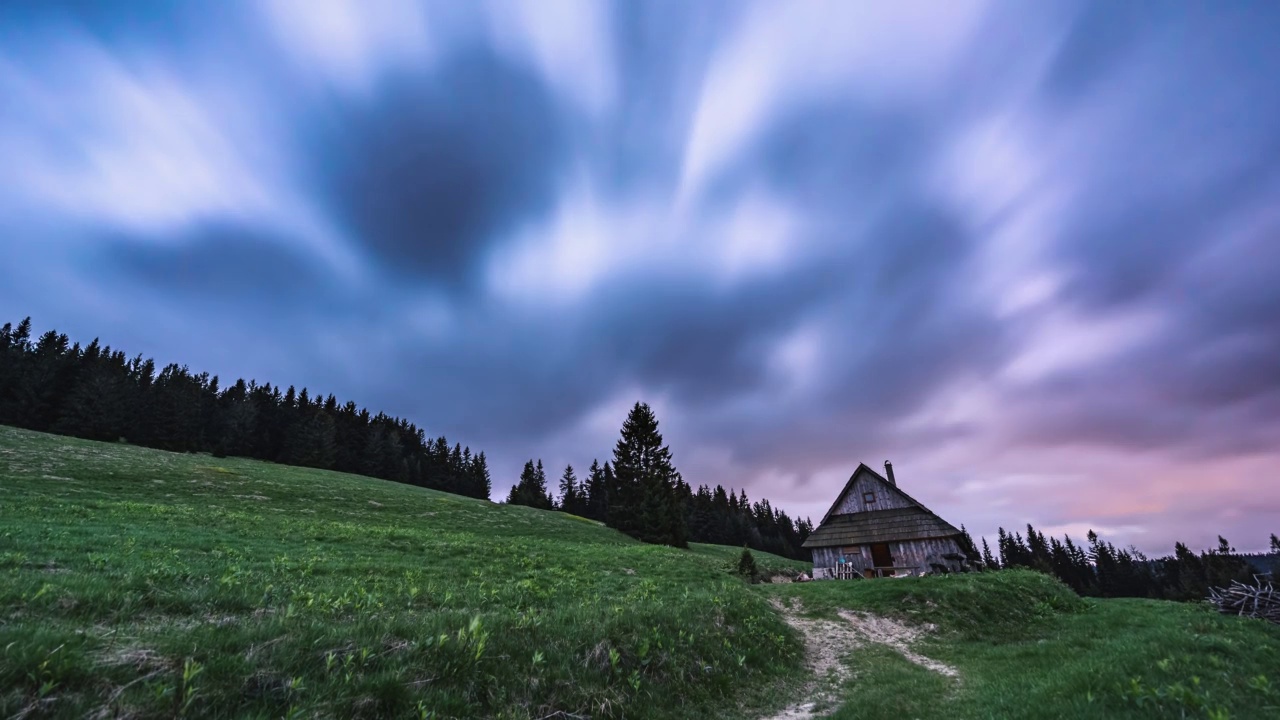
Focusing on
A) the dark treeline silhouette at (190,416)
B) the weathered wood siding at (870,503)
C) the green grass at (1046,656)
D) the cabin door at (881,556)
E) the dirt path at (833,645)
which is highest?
the dark treeline silhouette at (190,416)

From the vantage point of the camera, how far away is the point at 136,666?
202 inches

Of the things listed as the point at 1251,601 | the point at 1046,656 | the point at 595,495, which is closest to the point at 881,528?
the point at 1251,601

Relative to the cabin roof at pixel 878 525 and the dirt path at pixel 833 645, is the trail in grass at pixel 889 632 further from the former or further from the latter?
the cabin roof at pixel 878 525

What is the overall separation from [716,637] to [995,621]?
14294mm

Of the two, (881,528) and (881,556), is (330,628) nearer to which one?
(881,528)

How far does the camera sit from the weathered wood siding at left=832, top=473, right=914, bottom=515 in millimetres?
36281

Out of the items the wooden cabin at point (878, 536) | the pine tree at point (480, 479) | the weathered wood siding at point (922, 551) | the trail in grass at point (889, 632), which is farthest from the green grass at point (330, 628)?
the pine tree at point (480, 479)

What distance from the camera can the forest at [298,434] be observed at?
66.6 meters

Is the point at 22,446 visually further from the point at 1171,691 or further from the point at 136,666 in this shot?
the point at 1171,691

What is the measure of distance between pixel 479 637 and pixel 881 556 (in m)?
35.8

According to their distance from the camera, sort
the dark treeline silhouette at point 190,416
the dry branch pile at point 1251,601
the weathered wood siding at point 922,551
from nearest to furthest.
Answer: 1. the dry branch pile at point 1251,601
2. the weathered wood siding at point 922,551
3. the dark treeline silhouette at point 190,416

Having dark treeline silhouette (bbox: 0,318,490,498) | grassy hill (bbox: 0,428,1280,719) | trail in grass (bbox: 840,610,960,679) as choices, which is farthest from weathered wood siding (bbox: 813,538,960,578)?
dark treeline silhouette (bbox: 0,318,490,498)

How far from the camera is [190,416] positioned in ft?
262

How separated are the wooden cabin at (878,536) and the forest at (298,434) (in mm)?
22525
